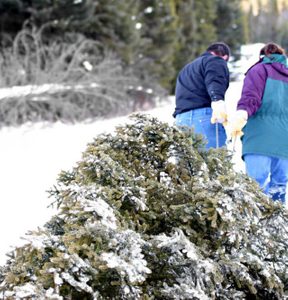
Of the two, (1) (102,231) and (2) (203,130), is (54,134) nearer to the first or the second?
(2) (203,130)

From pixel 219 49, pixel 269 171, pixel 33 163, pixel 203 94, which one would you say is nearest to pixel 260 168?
pixel 269 171

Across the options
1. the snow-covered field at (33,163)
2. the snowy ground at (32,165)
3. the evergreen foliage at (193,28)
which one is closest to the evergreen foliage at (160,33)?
the evergreen foliage at (193,28)

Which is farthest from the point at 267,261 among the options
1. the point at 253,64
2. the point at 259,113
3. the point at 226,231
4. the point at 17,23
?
the point at 17,23

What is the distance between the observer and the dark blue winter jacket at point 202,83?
468 cm

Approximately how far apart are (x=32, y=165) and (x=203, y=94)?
4923 mm

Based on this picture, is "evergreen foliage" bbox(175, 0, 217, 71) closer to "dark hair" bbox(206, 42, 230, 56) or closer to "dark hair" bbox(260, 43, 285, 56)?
"dark hair" bbox(206, 42, 230, 56)

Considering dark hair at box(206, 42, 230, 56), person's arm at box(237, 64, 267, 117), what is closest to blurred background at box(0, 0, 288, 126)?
dark hair at box(206, 42, 230, 56)

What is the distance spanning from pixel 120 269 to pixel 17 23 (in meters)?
14.2

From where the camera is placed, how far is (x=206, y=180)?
7.47ft

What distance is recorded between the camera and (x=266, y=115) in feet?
14.3

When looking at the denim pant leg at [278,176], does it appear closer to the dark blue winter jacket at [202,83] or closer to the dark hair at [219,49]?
the dark blue winter jacket at [202,83]

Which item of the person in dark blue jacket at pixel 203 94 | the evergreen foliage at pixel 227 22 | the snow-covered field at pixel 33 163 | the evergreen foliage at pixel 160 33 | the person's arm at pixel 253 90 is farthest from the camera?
the evergreen foliage at pixel 227 22

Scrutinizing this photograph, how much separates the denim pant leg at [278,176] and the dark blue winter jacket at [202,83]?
2.36 ft

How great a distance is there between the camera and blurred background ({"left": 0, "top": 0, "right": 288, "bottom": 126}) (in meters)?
12.9
